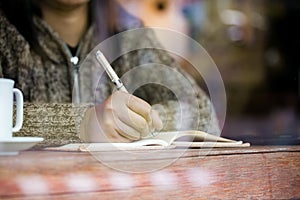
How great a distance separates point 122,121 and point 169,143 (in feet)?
0.22

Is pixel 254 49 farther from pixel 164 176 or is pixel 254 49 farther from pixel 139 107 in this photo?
pixel 164 176

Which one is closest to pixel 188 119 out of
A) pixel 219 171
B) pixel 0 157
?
pixel 219 171

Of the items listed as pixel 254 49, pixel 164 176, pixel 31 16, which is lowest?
pixel 164 176

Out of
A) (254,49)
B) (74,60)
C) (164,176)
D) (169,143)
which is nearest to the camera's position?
(164,176)

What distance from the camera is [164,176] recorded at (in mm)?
545

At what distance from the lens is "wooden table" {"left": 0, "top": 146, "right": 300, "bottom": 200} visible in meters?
0.47

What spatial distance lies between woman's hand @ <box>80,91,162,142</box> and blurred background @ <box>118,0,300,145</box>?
2.68m

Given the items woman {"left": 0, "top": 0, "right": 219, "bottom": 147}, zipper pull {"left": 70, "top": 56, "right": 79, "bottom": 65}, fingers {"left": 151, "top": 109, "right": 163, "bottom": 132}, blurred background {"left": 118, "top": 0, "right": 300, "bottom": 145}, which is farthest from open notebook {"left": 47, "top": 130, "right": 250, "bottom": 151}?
blurred background {"left": 118, "top": 0, "right": 300, "bottom": 145}

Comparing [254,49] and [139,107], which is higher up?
[254,49]

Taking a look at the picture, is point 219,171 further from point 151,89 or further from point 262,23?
point 262,23

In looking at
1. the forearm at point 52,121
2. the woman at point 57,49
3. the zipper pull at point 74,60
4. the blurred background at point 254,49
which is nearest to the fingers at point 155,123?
the forearm at point 52,121

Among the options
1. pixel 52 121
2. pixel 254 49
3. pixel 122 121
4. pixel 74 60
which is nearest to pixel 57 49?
pixel 74 60

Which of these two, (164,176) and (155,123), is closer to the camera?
(164,176)

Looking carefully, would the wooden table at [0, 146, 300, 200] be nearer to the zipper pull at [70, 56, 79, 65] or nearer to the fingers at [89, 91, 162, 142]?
the fingers at [89, 91, 162, 142]
